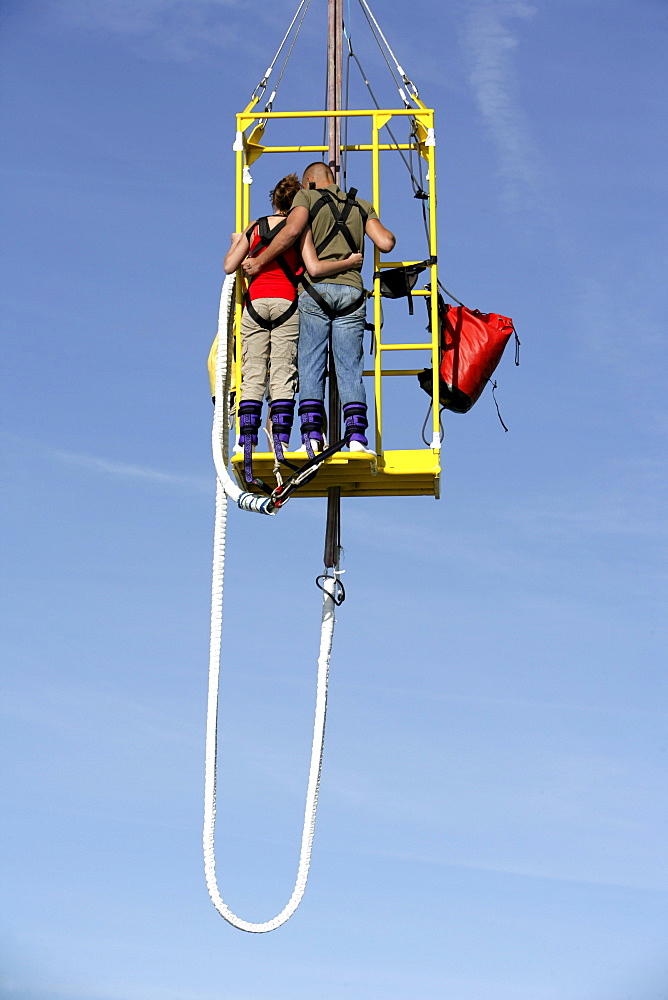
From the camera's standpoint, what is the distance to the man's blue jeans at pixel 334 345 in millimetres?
15453

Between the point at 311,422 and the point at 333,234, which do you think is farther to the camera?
the point at 333,234

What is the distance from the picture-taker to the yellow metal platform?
15.3 m

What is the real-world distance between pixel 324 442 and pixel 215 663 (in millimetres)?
1950

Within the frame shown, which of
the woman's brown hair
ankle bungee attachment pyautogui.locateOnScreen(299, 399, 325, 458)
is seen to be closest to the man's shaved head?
the woman's brown hair

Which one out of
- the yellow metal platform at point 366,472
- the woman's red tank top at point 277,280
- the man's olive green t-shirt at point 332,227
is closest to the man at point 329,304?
the man's olive green t-shirt at point 332,227

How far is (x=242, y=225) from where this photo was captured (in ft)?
51.7

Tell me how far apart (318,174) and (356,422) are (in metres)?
2.10

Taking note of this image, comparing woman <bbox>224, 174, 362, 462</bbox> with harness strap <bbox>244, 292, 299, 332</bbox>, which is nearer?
woman <bbox>224, 174, 362, 462</bbox>

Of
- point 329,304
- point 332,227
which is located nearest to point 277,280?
point 329,304

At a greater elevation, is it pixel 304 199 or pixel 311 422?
pixel 304 199

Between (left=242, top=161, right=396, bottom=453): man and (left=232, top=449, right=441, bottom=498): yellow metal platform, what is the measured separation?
29 cm

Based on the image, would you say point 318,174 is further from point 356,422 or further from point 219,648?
point 219,648

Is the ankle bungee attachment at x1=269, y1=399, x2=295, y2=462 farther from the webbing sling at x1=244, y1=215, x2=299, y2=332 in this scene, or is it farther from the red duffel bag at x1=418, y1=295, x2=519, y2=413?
the red duffel bag at x1=418, y1=295, x2=519, y2=413

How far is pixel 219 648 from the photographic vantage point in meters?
15.1
